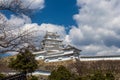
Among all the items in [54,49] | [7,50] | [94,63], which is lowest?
[7,50]

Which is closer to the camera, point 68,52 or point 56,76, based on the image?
point 56,76

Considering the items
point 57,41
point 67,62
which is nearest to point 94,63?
point 67,62

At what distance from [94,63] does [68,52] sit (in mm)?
11005

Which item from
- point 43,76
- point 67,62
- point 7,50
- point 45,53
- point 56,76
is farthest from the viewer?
point 45,53

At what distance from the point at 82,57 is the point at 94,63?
436 cm

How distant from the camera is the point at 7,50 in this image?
1218 cm

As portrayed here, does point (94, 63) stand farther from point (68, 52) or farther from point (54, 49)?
point (54, 49)

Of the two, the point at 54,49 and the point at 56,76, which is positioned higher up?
the point at 54,49

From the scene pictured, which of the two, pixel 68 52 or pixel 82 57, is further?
pixel 68 52

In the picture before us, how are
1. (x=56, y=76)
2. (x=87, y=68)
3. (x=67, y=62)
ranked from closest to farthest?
(x=56, y=76), (x=87, y=68), (x=67, y=62)

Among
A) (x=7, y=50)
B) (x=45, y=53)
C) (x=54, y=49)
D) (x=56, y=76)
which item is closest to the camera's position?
(x=7, y=50)

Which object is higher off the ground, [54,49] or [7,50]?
[54,49]

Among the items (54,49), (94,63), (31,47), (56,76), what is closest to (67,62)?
(94,63)

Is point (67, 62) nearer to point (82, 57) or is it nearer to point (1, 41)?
point (82, 57)
